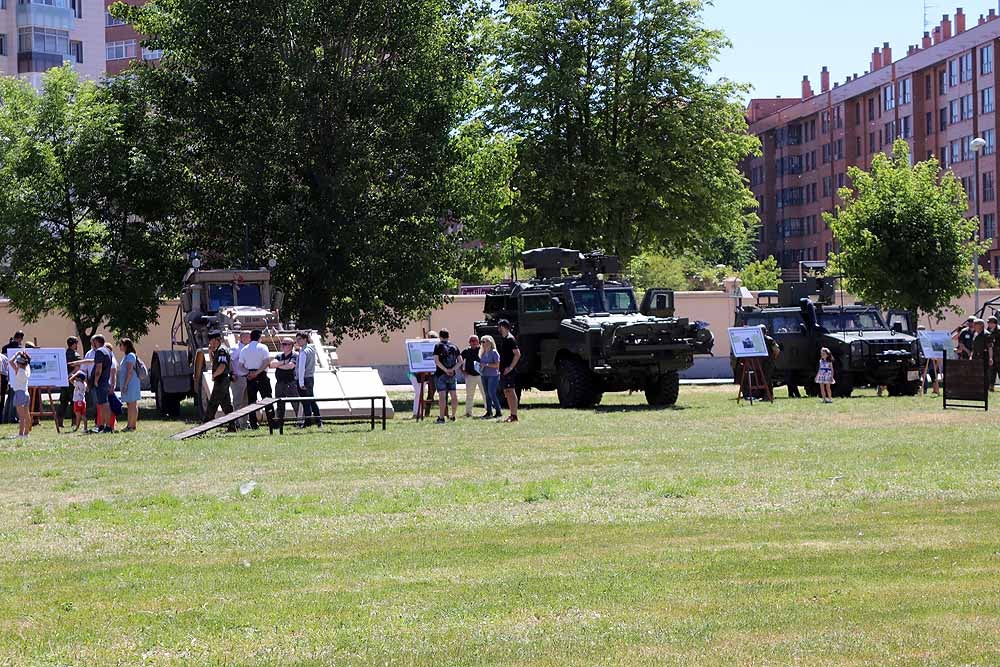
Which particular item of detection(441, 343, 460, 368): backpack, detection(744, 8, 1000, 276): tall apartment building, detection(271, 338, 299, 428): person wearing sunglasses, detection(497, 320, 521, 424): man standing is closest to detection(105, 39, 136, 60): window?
detection(744, 8, 1000, 276): tall apartment building

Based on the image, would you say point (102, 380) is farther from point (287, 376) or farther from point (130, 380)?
point (287, 376)

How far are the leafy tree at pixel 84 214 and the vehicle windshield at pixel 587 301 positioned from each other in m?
10.0

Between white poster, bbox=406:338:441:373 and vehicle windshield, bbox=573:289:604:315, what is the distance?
A: 3614 millimetres

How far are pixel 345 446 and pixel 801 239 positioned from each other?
10124cm

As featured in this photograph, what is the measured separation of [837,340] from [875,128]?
238 feet

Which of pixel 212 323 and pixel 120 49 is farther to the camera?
pixel 120 49

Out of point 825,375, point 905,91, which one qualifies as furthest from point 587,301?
point 905,91

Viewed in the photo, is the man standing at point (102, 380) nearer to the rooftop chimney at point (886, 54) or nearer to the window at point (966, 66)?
the window at point (966, 66)

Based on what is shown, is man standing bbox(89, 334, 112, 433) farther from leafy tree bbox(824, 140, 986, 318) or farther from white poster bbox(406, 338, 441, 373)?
leafy tree bbox(824, 140, 986, 318)

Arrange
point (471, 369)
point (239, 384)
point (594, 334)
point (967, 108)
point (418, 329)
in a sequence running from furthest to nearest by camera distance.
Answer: point (967, 108), point (418, 329), point (594, 334), point (471, 369), point (239, 384)

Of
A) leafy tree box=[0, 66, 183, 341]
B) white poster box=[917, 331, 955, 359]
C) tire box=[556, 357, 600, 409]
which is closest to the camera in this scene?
tire box=[556, 357, 600, 409]

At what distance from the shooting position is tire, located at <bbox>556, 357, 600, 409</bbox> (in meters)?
30.7

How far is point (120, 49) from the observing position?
93.4m

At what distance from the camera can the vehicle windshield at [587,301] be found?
31.9 metres
